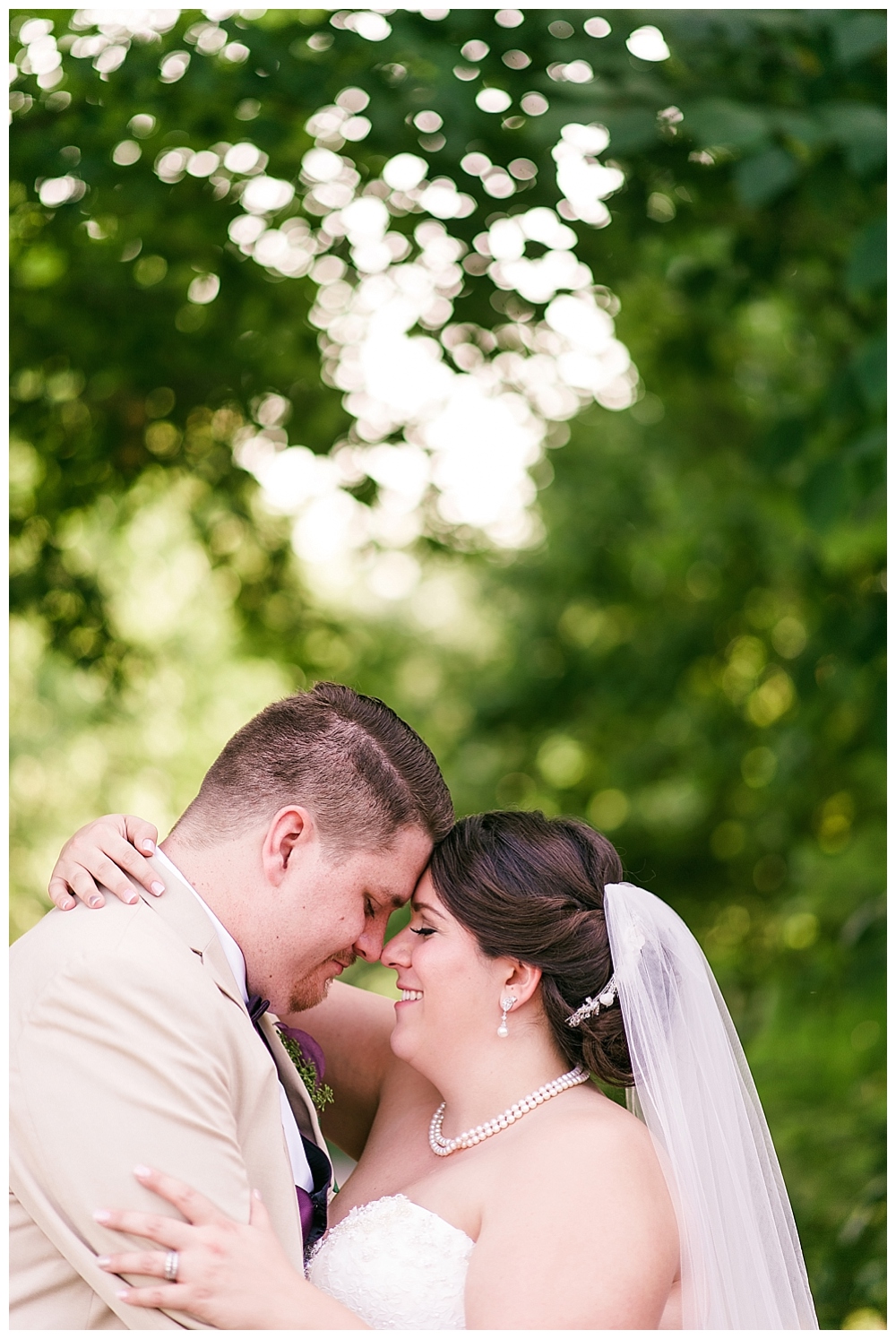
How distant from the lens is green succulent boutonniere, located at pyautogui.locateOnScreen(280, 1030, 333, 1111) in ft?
9.69

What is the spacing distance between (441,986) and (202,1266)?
88 centimetres

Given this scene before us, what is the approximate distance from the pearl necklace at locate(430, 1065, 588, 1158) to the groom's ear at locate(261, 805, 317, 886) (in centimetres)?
75

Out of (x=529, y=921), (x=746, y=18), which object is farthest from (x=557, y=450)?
(x=529, y=921)

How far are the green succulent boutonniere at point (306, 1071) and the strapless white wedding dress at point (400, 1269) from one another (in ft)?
1.15

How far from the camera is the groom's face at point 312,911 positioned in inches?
99.7

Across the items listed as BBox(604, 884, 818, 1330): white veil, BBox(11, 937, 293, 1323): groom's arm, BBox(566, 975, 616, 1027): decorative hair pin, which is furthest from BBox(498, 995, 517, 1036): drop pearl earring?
BBox(11, 937, 293, 1323): groom's arm

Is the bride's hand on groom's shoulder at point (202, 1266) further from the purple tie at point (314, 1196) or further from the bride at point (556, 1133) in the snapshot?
the purple tie at point (314, 1196)

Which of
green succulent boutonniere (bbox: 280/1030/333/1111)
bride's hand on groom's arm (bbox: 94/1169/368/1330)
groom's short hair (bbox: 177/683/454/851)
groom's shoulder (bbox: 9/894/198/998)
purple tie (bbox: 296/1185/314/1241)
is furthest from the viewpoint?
green succulent boutonniere (bbox: 280/1030/333/1111)

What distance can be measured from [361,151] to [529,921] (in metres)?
2.56

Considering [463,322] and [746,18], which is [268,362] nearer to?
[463,322]

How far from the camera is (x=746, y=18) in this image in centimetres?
322

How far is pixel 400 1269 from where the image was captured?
101 inches

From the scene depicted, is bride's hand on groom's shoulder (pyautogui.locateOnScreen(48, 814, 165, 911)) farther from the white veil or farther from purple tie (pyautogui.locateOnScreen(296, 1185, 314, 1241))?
the white veil

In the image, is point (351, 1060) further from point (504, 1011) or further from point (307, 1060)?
point (504, 1011)
